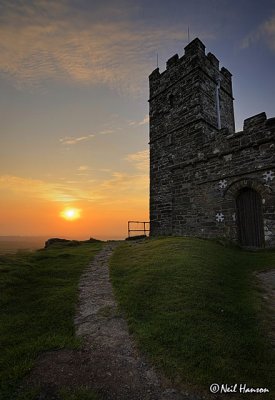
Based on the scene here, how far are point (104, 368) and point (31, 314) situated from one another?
8.37ft

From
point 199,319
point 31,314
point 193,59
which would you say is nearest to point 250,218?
point 199,319

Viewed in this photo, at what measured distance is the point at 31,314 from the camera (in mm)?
5238

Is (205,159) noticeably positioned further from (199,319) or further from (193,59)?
(199,319)

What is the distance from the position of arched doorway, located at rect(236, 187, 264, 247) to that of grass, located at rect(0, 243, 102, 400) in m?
9.07

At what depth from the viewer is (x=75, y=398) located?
286cm

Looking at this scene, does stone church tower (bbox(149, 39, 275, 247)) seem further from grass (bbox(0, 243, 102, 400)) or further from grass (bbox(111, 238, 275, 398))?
grass (bbox(0, 243, 102, 400))

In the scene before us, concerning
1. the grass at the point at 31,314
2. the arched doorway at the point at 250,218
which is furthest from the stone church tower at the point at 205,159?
the grass at the point at 31,314

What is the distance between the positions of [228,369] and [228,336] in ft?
2.86

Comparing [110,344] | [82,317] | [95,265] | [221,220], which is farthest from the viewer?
[221,220]

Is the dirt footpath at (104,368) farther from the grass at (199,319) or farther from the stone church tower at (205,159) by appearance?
the stone church tower at (205,159)

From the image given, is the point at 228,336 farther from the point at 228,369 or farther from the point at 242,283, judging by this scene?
the point at 242,283

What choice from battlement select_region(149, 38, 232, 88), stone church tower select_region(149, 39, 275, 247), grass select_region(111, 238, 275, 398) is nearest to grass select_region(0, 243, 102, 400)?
grass select_region(111, 238, 275, 398)

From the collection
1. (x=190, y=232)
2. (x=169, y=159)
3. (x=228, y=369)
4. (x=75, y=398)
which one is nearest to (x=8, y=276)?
(x=75, y=398)

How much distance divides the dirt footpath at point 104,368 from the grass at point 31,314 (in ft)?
0.72
